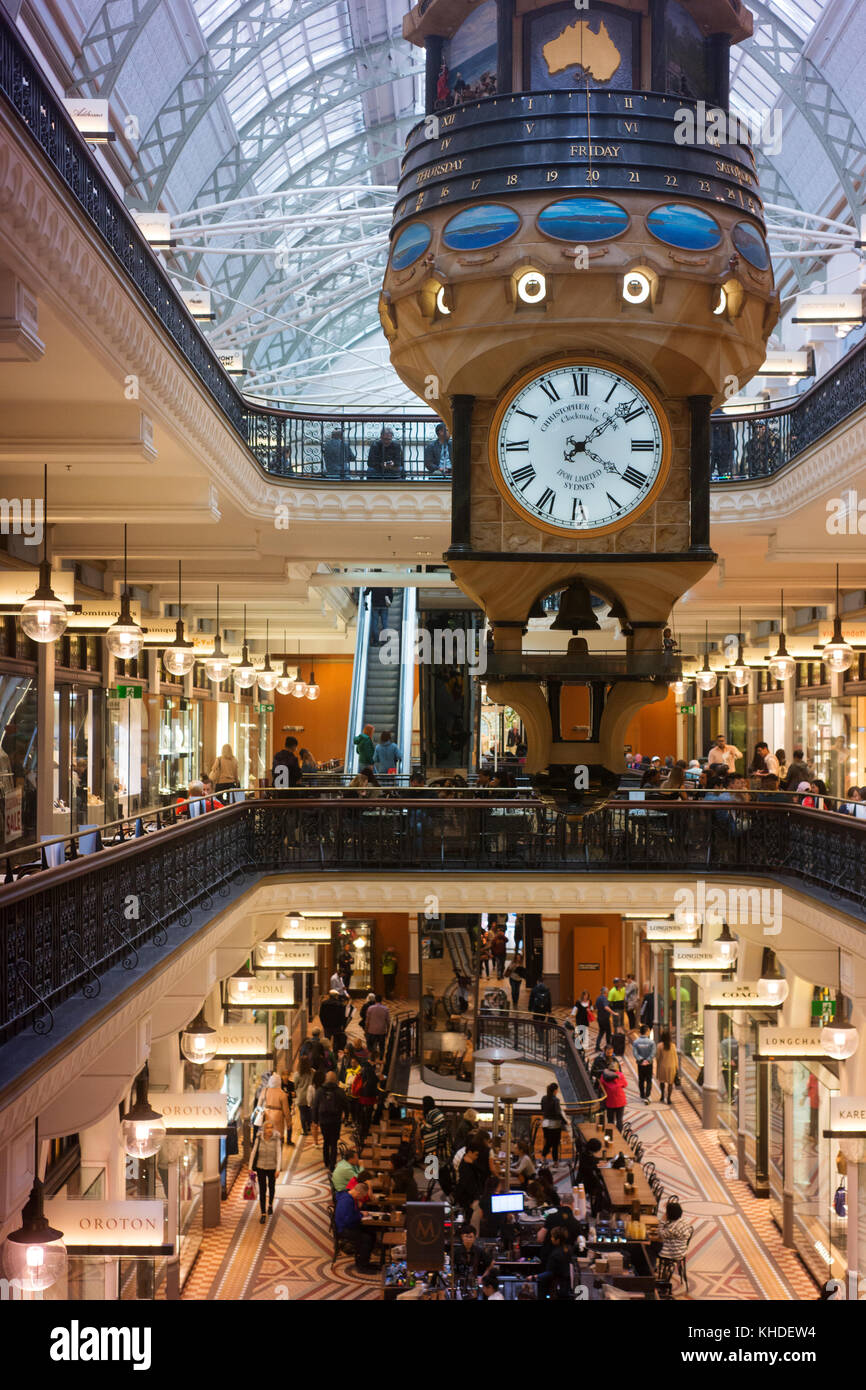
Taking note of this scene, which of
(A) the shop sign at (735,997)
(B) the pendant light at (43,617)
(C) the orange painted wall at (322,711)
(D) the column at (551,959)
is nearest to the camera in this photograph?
(B) the pendant light at (43,617)

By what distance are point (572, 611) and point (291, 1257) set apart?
1351cm

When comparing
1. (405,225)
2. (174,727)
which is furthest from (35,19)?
(405,225)

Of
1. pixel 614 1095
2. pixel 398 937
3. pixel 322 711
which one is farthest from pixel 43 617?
pixel 322 711

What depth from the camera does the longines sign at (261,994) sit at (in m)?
15.2

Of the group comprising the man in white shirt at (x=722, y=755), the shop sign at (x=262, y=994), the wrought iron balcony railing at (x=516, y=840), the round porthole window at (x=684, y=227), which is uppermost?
the round porthole window at (x=684, y=227)

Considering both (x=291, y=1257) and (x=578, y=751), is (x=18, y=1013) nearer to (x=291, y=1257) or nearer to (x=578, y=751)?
(x=578, y=751)

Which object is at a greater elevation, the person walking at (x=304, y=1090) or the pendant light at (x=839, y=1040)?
the pendant light at (x=839, y=1040)

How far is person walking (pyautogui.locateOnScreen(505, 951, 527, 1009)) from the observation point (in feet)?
88.0

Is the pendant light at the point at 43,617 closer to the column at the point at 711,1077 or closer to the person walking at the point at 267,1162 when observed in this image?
the person walking at the point at 267,1162

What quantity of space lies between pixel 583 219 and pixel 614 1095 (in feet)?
55.5

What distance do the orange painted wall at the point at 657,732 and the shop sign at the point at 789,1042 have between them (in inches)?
1135

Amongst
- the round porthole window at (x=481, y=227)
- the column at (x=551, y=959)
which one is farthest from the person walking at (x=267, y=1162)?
the round porthole window at (x=481, y=227)

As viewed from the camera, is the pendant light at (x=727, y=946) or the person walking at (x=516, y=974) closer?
the pendant light at (x=727, y=946)

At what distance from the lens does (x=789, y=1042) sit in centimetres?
1366
